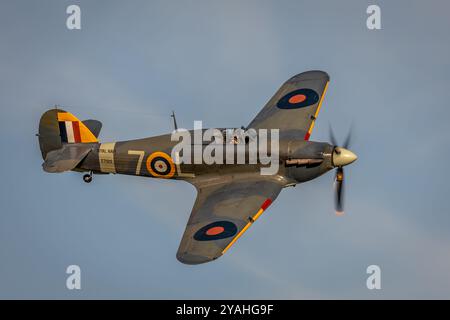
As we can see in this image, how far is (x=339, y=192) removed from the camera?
113 ft

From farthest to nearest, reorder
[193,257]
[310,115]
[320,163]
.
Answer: [310,115], [320,163], [193,257]

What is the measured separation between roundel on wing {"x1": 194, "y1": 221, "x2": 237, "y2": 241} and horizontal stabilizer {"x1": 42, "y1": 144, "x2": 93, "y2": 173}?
5.85 meters

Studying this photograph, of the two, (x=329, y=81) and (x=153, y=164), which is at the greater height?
(x=329, y=81)

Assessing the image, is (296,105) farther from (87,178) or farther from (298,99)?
(87,178)

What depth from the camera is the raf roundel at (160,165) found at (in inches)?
1385

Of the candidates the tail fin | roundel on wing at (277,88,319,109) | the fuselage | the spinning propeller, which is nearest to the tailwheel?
the fuselage

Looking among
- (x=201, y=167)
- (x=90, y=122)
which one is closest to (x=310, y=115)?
(x=201, y=167)

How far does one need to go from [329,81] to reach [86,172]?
9437mm

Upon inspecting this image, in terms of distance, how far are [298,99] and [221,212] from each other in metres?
6.26

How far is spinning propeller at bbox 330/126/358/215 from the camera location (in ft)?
111

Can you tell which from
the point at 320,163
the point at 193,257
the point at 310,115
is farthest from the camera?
the point at 310,115

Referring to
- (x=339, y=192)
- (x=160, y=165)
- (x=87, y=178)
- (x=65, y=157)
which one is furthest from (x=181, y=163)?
(x=339, y=192)

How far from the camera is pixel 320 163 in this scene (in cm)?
3406

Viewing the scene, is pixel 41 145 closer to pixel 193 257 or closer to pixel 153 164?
pixel 153 164
